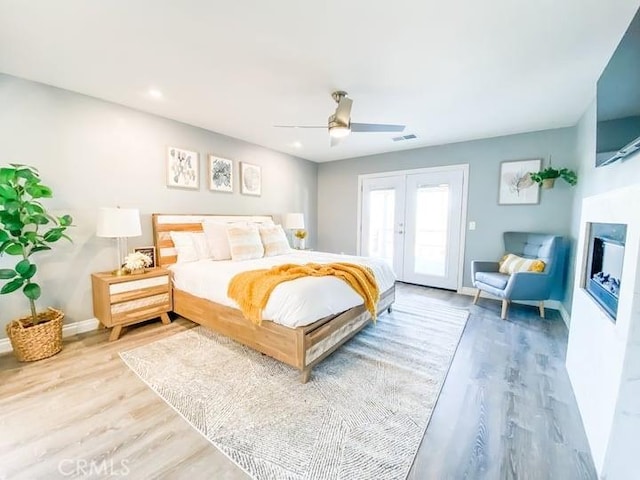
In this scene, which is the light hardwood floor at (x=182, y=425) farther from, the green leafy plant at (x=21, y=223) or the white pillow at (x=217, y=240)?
the white pillow at (x=217, y=240)

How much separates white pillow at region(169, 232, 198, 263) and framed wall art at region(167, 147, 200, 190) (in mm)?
685

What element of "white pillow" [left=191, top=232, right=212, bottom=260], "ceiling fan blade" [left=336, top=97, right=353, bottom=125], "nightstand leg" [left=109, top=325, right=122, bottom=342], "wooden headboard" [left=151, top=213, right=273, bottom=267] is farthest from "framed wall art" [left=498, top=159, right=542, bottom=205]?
"nightstand leg" [left=109, top=325, right=122, bottom=342]

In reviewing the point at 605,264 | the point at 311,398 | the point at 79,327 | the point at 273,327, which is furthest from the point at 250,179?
the point at 605,264

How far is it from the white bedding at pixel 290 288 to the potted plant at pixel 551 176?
2.40 meters

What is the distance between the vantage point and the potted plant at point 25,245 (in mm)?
2168

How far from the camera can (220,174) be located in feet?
13.3

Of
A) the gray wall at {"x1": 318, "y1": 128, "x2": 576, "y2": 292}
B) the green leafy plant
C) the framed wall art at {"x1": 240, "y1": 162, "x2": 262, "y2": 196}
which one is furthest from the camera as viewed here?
the framed wall art at {"x1": 240, "y1": 162, "x2": 262, "y2": 196}

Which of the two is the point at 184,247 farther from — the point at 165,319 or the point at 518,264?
the point at 518,264

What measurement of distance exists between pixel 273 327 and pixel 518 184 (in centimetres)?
402

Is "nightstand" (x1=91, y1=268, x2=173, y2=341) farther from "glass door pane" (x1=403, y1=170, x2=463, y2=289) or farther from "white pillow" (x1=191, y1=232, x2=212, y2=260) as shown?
"glass door pane" (x1=403, y1=170, x2=463, y2=289)

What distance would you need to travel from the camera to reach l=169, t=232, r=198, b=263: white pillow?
3.35 m

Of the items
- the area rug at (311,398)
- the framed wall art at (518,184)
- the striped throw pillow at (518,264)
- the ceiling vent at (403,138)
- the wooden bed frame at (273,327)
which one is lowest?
the area rug at (311,398)

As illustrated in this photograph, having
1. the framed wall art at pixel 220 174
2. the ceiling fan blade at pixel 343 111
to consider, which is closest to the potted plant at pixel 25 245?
the framed wall art at pixel 220 174

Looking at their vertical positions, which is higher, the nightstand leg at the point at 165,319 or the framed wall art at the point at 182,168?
the framed wall art at the point at 182,168
